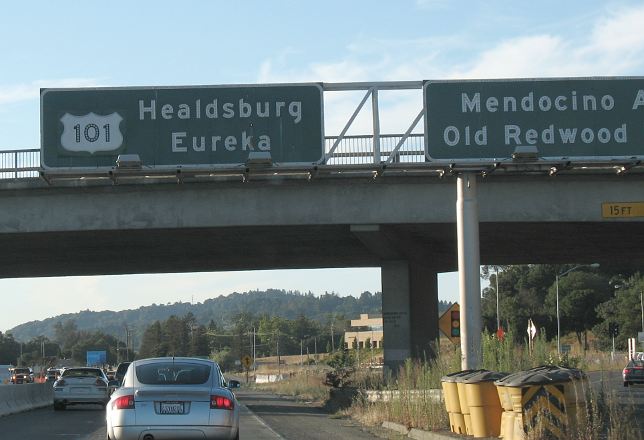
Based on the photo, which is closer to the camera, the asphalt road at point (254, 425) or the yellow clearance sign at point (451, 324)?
the asphalt road at point (254, 425)

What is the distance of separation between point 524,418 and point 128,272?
104 feet

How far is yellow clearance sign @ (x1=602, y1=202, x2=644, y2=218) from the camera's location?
29.6 m

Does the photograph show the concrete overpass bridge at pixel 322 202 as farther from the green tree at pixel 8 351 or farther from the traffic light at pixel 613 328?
the green tree at pixel 8 351

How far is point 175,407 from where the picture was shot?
47.8 feet

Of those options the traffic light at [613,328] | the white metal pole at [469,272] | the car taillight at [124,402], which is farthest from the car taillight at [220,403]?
the traffic light at [613,328]

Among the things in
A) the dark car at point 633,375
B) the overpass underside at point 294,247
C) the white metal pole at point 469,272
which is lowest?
the dark car at point 633,375

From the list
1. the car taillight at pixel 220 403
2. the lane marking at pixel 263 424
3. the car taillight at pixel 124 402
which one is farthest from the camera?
the lane marking at pixel 263 424

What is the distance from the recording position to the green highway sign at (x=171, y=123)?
86.6ft

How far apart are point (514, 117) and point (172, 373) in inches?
539

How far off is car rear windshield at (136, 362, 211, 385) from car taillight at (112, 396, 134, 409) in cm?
53

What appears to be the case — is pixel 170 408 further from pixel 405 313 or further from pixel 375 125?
pixel 405 313

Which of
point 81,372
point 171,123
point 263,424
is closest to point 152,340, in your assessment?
point 81,372

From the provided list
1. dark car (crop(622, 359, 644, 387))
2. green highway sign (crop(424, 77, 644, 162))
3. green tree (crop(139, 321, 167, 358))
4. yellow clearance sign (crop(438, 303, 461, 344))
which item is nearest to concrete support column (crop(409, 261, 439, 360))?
yellow clearance sign (crop(438, 303, 461, 344))

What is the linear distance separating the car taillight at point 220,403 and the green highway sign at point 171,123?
40.3 ft
